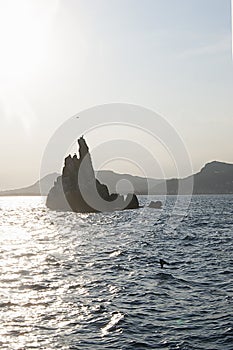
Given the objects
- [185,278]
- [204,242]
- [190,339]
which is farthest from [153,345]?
[204,242]

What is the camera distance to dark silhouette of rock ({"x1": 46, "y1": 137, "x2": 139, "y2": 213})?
148250mm

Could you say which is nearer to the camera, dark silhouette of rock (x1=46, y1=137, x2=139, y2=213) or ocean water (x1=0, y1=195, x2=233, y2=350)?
ocean water (x1=0, y1=195, x2=233, y2=350)

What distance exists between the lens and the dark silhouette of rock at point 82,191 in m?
148

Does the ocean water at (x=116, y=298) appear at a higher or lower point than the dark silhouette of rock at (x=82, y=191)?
lower

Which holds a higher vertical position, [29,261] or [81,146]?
[81,146]

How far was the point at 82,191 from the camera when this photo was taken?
149 metres

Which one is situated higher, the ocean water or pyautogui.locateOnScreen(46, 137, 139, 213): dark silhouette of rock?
pyautogui.locateOnScreen(46, 137, 139, 213): dark silhouette of rock

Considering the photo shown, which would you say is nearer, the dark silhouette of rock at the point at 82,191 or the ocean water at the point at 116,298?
the ocean water at the point at 116,298

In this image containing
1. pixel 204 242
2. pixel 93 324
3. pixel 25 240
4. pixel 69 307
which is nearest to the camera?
pixel 93 324

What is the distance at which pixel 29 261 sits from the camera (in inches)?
1688

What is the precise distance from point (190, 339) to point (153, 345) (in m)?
1.88

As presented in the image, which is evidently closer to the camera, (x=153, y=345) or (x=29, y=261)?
(x=153, y=345)

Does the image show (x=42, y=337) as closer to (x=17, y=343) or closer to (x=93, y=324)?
(x=17, y=343)

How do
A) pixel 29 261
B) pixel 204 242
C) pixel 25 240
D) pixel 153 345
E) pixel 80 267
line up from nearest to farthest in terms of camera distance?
pixel 153 345 → pixel 80 267 → pixel 29 261 → pixel 204 242 → pixel 25 240
